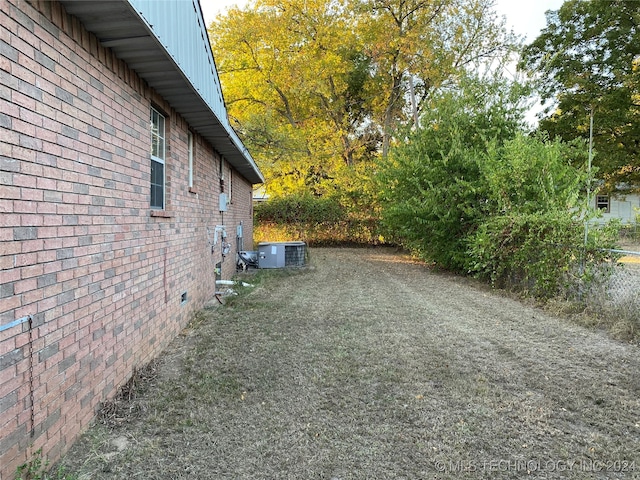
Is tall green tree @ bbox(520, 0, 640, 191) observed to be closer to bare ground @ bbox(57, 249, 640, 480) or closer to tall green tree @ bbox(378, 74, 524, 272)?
tall green tree @ bbox(378, 74, 524, 272)

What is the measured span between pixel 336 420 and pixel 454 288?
22.0 feet

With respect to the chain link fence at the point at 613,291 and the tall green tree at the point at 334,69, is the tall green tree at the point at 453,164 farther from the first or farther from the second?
the tall green tree at the point at 334,69

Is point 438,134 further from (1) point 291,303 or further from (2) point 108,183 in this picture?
(2) point 108,183

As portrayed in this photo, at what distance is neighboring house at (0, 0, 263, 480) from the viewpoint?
1983 millimetres

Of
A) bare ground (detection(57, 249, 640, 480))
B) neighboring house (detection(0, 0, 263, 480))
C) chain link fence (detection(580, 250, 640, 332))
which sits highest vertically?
neighboring house (detection(0, 0, 263, 480))

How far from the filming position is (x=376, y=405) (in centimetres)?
319

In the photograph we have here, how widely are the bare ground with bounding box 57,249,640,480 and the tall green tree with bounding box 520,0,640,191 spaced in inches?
721

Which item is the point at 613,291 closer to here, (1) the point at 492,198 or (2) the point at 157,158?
(1) the point at 492,198

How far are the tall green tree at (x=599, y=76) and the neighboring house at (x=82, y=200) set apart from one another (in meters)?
19.6

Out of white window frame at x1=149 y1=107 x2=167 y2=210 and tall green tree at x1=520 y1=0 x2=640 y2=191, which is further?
tall green tree at x1=520 y1=0 x2=640 y2=191

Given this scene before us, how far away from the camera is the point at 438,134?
1087 centimetres

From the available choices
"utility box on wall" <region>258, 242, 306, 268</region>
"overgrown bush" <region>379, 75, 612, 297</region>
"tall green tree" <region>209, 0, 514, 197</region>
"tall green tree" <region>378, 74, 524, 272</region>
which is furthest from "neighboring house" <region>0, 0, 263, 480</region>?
"tall green tree" <region>209, 0, 514, 197</region>

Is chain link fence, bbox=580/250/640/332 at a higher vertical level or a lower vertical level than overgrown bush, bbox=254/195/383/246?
lower

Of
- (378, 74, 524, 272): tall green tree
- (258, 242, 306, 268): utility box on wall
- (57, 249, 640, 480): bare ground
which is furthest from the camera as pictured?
(258, 242, 306, 268): utility box on wall
